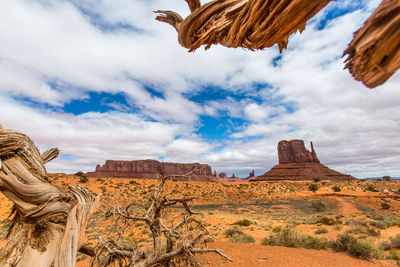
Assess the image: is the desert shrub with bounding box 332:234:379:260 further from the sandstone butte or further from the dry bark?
the sandstone butte

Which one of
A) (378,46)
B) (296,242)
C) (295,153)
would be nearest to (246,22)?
(378,46)

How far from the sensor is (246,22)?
141cm

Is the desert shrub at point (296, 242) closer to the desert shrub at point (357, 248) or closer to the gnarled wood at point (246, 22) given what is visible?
the desert shrub at point (357, 248)

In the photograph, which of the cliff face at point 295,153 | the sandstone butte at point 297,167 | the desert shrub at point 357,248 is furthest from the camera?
the cliff face at point 295,153

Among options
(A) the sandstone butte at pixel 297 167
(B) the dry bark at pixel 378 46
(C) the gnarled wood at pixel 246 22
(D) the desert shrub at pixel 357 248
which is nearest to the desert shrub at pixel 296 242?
(D) the desert shrub at pixel 357 248

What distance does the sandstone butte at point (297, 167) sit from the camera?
72250mm

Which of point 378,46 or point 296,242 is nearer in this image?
point 378,46

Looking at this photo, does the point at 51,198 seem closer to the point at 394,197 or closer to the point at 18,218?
the point at 18,218

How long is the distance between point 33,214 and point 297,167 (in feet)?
302

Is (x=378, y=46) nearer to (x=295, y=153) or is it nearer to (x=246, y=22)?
(x=246, y=22)

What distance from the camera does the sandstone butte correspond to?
7225cm

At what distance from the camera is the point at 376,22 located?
68 centimetres

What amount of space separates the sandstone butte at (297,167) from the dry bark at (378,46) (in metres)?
78.7

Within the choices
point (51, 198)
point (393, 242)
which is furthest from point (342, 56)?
point (393, 242)
